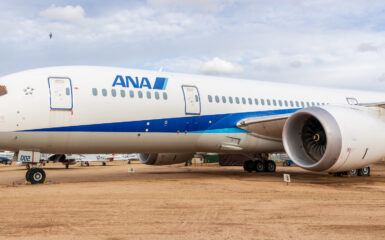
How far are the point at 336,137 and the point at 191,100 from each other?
4.84 meters

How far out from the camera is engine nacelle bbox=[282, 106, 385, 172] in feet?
35.3

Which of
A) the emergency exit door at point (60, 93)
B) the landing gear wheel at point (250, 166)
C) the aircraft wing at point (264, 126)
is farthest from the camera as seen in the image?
the landing gear wheel at point (250, 166)

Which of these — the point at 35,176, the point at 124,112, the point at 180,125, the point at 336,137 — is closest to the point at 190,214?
the point at 336,137

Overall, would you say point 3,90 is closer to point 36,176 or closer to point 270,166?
point 36,176

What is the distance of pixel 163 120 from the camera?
1255 centimetres

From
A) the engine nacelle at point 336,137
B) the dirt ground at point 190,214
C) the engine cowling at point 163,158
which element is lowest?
the dirt ground at point 190,214

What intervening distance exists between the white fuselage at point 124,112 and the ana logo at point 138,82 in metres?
0.03

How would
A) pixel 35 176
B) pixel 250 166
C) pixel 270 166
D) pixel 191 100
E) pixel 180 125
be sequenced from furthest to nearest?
pixel 250 166, pixel 270 166, pixel 191 100, pixel 180 125, pixel 35 176

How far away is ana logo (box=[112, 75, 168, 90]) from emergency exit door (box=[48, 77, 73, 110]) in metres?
1.40

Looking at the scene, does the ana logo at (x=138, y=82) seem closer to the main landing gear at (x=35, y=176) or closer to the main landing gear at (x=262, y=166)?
the main landing gear at (x=35, y=176)

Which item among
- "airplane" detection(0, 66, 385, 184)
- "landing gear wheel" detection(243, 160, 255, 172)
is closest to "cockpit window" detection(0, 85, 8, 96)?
"airplane" detection(0, 66, 385, 184)

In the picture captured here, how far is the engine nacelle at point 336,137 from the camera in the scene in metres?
10.8

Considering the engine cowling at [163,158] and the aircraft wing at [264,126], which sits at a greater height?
the aircraft wing at [264,126]

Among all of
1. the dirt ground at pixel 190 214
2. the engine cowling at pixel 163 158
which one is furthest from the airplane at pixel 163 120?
the engine cowling at pixel 163 158
